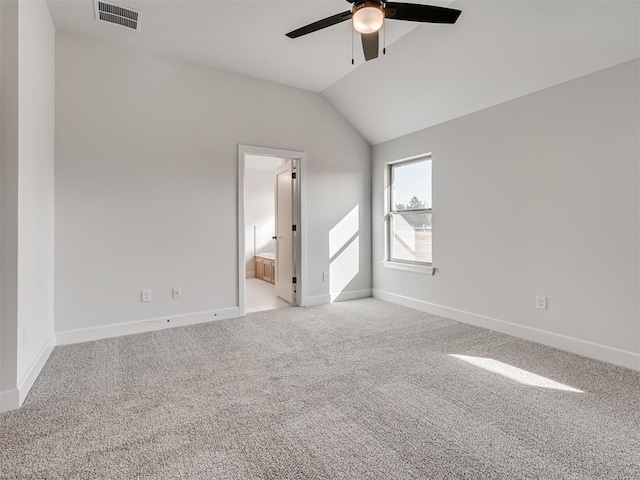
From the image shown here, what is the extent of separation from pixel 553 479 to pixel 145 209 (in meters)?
3.77

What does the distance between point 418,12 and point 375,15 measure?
0.43 m

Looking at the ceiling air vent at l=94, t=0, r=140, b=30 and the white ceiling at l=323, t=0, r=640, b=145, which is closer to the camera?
the white ceiling at l=323, t=0, r=640, b=145

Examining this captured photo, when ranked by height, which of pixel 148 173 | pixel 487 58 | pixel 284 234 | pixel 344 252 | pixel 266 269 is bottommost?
pixel 266 269

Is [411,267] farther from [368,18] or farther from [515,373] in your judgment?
[368,18]

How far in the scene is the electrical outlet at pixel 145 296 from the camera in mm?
3479

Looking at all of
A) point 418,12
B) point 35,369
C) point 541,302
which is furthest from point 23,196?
point 541,302

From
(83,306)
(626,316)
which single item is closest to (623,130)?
(626,316)

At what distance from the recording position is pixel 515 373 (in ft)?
8.20

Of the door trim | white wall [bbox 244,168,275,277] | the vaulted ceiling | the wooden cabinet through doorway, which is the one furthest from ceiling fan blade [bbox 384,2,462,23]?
white wall [bbox 244,168,275,277]

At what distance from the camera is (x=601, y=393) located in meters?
2.20

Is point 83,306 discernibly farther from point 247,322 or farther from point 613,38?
point 613,38

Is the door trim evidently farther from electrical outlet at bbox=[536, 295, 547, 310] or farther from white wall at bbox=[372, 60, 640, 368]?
electrical outlet at bbox=[536, 295, 547, 310]

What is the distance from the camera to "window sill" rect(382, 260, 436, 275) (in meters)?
4.25

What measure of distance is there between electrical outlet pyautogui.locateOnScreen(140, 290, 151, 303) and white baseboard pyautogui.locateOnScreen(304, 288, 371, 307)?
77.1 inches
